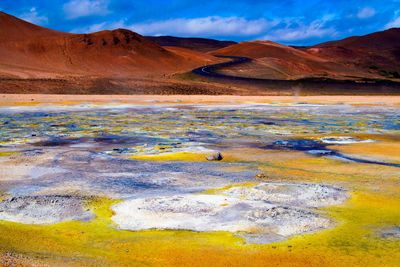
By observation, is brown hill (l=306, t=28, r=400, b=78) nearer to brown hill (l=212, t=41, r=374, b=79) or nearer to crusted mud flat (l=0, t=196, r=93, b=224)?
brown hill (l=212, t=41, r=374, b=79)

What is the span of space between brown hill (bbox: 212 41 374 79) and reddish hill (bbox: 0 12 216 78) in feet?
28.5

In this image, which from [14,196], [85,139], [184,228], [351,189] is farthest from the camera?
[85,139]

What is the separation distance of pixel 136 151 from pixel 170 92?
38643 millimetres

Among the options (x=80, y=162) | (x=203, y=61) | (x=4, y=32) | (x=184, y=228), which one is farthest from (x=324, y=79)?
(x=184, y=228)

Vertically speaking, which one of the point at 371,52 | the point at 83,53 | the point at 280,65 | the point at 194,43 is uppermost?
the point at 194,43

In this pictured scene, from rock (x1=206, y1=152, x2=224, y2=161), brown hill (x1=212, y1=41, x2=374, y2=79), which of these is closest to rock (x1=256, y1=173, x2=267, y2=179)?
rock (x1=206, y1=152, x2=224, y2=161)

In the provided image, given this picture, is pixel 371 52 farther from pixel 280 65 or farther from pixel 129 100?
pixel 129 100

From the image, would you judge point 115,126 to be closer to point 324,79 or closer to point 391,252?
point 391,252

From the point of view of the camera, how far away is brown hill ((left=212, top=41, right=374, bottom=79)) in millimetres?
73625

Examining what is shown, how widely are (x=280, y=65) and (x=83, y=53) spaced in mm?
26799

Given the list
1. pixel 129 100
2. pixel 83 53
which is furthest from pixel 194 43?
pixel 129 100

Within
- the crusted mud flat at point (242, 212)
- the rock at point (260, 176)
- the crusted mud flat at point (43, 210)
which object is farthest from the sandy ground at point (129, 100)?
the crusted mud flat at point (242, 212)

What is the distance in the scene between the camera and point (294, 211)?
7754mm

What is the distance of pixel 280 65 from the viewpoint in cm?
8012
